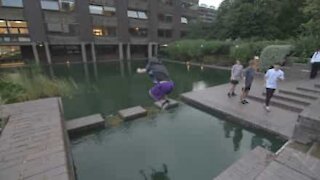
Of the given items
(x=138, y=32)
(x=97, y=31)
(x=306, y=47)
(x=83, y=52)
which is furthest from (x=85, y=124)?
(x=138, y=32)

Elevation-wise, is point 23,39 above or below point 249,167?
above

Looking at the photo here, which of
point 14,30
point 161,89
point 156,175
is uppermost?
point 14,30

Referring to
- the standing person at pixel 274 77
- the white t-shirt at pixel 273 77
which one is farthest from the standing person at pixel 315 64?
the white t-shirt at pixel 273 77

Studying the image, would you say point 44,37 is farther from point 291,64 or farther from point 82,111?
point 291,64

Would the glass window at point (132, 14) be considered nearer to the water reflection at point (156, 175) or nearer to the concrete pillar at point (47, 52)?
the concrete pillar at point (47, 52)

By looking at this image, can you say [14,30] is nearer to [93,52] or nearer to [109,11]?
[93,52]

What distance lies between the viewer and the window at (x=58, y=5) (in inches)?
799

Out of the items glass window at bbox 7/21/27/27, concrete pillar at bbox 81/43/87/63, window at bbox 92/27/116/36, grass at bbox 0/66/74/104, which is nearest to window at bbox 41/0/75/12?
glass window at bbox 7/21/27/27

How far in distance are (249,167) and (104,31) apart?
981 inches

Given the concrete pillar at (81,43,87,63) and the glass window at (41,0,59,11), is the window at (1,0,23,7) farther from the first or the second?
the concrete pillar at (81,43,87,63)

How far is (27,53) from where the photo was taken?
21.6 metres

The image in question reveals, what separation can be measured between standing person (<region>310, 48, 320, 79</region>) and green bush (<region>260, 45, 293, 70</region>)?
1826 mm

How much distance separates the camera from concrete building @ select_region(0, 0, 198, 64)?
1931 centimetres

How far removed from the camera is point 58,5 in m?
20.9
